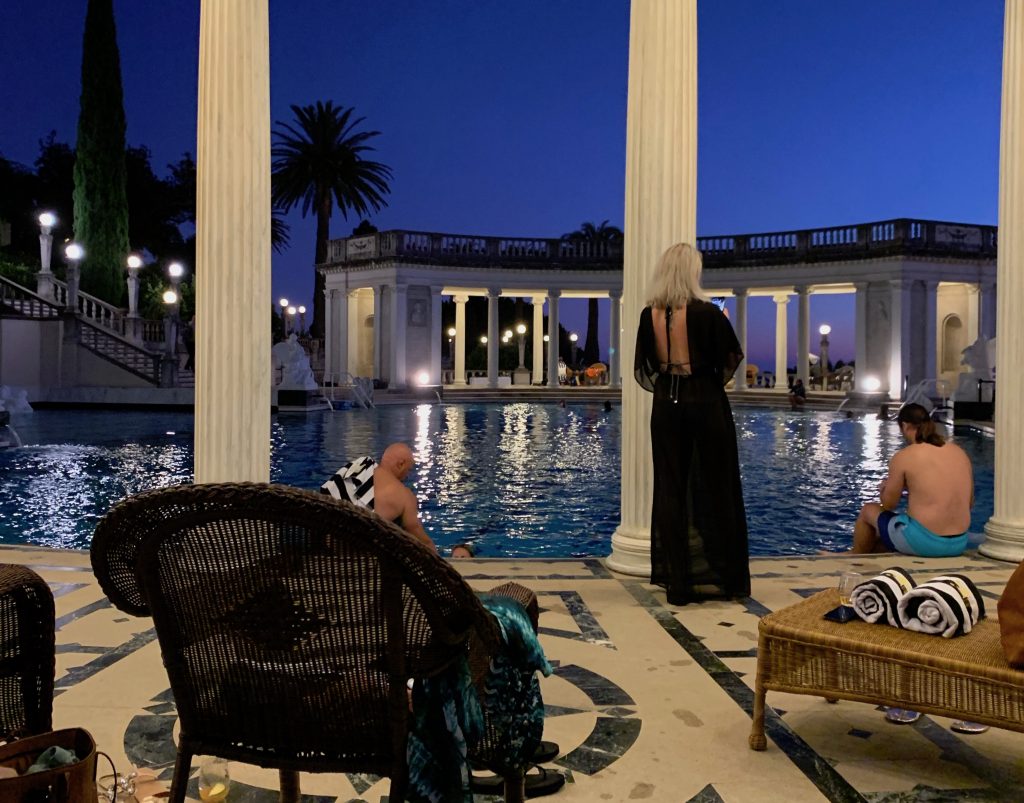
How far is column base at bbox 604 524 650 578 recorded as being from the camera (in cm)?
597

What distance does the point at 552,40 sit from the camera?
8694 cm

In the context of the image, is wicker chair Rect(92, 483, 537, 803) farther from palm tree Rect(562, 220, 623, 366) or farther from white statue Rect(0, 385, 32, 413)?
palm tree Rect(562, 220, 623, 366)

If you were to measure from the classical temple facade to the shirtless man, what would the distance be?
28.9 meters

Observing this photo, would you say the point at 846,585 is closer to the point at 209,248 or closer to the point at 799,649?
the point at 799,649

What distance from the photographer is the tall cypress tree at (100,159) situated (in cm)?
3650

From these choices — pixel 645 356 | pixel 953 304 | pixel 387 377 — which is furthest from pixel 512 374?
pixel 645 356

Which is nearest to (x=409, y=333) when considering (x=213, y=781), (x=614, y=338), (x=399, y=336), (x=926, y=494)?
(x=399, y=336)

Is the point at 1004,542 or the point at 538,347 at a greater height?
the point at 538,347

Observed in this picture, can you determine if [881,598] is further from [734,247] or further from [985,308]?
[734,247]

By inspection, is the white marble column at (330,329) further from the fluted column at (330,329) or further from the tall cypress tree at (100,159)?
the tall cypress tree at (100,159)

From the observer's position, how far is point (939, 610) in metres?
3.10

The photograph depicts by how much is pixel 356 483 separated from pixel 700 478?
200 centimetres

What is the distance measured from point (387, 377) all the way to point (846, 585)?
38576 mm

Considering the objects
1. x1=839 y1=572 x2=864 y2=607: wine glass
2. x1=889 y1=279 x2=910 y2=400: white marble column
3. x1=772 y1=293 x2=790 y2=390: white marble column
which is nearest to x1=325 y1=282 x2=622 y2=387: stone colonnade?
x1=772 y1=293 x2=790 y2=390: white marble column
